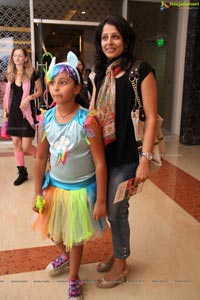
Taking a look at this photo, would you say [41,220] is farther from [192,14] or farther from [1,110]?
[192,14]

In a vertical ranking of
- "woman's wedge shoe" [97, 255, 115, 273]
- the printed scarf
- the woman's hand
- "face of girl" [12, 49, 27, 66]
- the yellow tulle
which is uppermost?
"face of girl" [12, 49, 27, 66]

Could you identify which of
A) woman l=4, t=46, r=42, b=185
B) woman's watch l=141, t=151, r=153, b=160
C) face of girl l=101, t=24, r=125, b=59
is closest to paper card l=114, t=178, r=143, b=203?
woman's watch l=141, t=151, r=153, b=160

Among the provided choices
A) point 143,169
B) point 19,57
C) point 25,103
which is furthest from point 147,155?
point 19,57

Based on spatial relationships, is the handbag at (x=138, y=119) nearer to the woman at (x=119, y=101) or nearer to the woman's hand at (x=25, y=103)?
the woman at (x=119, y=101)

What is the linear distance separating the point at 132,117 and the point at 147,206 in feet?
4.86

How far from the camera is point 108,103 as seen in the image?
1.38 meters

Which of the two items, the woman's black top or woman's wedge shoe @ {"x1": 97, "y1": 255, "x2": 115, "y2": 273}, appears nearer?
the woman's black top

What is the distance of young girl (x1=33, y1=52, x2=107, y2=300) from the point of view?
137cm

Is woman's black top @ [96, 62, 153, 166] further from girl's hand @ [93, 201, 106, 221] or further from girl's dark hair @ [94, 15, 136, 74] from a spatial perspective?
girl's hand @ [93, 201, 106, 221]

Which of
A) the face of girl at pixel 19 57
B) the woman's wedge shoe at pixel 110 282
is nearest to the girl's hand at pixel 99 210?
the woman's wedge shoe at pixel 110 282

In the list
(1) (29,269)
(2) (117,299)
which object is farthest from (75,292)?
(1) (29,269)

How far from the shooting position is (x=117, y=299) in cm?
159

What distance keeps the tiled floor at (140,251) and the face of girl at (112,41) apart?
1257 millimetres

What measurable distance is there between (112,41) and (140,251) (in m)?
1.37
